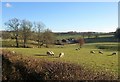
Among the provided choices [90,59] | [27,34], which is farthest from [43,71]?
[27,34]

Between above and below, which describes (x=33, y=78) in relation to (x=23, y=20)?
below

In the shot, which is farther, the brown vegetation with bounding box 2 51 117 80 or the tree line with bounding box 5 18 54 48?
the tree line with bounding box 5 18 54 48

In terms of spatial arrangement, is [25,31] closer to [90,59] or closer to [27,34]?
[27,34]

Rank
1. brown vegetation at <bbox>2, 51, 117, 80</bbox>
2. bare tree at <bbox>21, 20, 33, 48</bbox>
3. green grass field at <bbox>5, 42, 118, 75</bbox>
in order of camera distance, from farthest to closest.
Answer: bare tree at <bbox>21, 20, 33, 48</bbox> → green grass field at <bbox>5, 42, 118, 75</bbox> → brown vegetation at <bbox>2, 51, 117, 80</bbox>

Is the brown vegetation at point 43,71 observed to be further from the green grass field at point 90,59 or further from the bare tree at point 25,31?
the bare tree at point 25,31

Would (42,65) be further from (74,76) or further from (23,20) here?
(23,20)

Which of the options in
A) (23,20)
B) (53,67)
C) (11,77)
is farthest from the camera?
(23,20)

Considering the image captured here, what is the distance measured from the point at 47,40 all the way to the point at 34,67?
212 ft

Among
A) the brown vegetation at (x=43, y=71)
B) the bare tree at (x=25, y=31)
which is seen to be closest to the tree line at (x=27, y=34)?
the bare tree at (x=25, y=31)

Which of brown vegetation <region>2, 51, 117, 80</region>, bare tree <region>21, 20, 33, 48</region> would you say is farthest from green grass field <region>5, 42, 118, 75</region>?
bare tree <region>21, 20, 33, 48</region>

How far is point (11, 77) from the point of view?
77.4 ft

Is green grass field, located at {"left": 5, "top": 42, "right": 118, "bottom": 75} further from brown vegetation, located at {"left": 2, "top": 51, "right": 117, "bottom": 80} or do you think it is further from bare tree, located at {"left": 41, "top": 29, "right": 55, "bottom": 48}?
bare tree, located at {"left": 41, "top": 29, "right": 55, "bottom": 48}

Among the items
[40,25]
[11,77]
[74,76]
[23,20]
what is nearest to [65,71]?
[74,76]

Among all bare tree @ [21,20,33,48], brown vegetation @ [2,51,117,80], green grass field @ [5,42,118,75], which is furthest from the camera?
bare tree @ [21,20,33,48]
